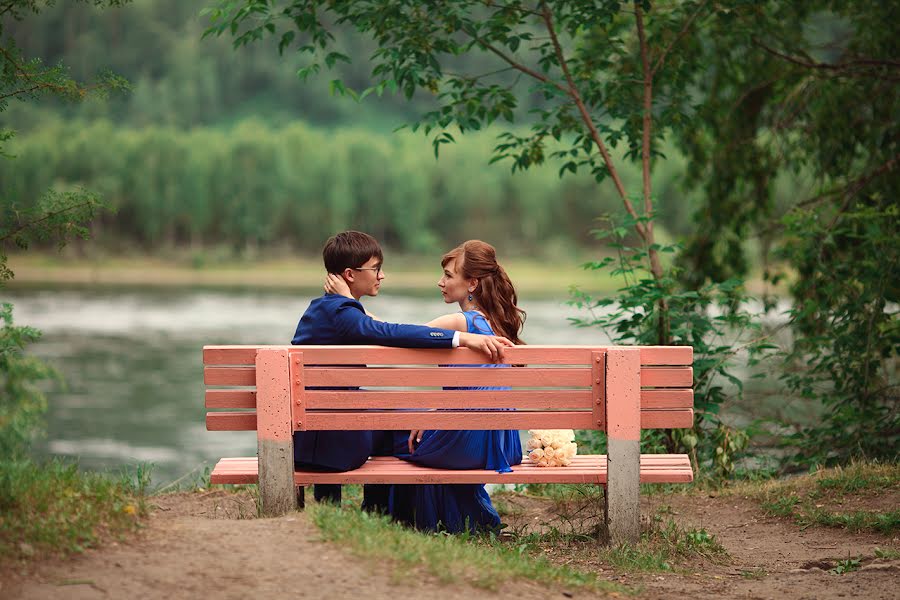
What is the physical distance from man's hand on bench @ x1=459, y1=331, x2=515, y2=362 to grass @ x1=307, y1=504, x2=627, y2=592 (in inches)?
31.1

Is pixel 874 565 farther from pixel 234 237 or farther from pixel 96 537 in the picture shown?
pixel 234 237

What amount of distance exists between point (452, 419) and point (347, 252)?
94cm

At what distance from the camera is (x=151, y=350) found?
37.1m

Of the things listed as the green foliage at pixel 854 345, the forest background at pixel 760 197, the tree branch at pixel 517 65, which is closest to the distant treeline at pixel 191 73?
the forest background at pixel 760 197

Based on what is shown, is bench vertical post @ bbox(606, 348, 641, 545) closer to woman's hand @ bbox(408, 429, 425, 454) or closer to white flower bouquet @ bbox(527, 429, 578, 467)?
white flower bouquet @ bbox(527, 429, 578, 467)

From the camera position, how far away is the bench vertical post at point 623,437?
181 inches

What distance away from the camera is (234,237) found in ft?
224

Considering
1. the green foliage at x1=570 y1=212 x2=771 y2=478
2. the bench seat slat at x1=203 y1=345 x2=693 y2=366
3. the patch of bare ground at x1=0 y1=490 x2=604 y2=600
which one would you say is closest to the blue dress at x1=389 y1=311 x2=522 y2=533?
the bench seat slat at x1=203 y1=345 x2=693 y2=366

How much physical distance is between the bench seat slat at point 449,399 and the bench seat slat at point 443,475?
29cm

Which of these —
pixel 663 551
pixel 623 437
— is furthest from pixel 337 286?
pixel 663 551

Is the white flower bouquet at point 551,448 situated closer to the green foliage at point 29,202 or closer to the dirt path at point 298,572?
the dirt path at point 298,572

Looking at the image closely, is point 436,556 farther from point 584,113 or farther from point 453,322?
point 584,113

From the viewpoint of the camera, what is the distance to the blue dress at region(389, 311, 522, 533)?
187 inches

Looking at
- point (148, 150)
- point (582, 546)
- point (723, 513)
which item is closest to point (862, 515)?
point (723, 513)
